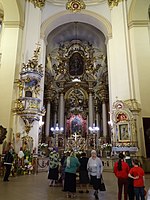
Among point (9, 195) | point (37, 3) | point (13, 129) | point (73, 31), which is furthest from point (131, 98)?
point (73, 31)

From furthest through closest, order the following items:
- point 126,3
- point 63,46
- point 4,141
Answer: point 63,46 → point 126,3 → point 4,141

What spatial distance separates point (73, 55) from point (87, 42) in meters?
1.94

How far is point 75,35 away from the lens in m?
19.2

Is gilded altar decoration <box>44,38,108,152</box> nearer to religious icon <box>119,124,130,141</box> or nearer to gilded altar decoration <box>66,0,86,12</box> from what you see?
gilded altar decoration <box>66,0,86,12</box>

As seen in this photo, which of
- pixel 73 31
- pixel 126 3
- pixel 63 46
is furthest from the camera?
pixel 63 46

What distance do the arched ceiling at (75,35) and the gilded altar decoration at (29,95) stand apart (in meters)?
7.29

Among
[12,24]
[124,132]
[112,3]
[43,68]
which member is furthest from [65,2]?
[124,132]

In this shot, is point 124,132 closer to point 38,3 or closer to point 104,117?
point 104,117

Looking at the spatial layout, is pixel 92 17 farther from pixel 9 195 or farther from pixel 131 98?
pixel 9 195

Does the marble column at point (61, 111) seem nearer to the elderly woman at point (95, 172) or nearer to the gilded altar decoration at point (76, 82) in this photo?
the gilded altar decoration at point (76, 82)

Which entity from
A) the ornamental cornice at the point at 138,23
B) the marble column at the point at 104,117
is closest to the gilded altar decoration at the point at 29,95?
the ornamental cornice at the point at 138,23

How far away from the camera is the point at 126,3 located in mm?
12812

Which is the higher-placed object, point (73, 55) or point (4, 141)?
point (73, 55)

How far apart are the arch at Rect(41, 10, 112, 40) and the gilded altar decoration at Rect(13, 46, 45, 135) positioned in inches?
136
